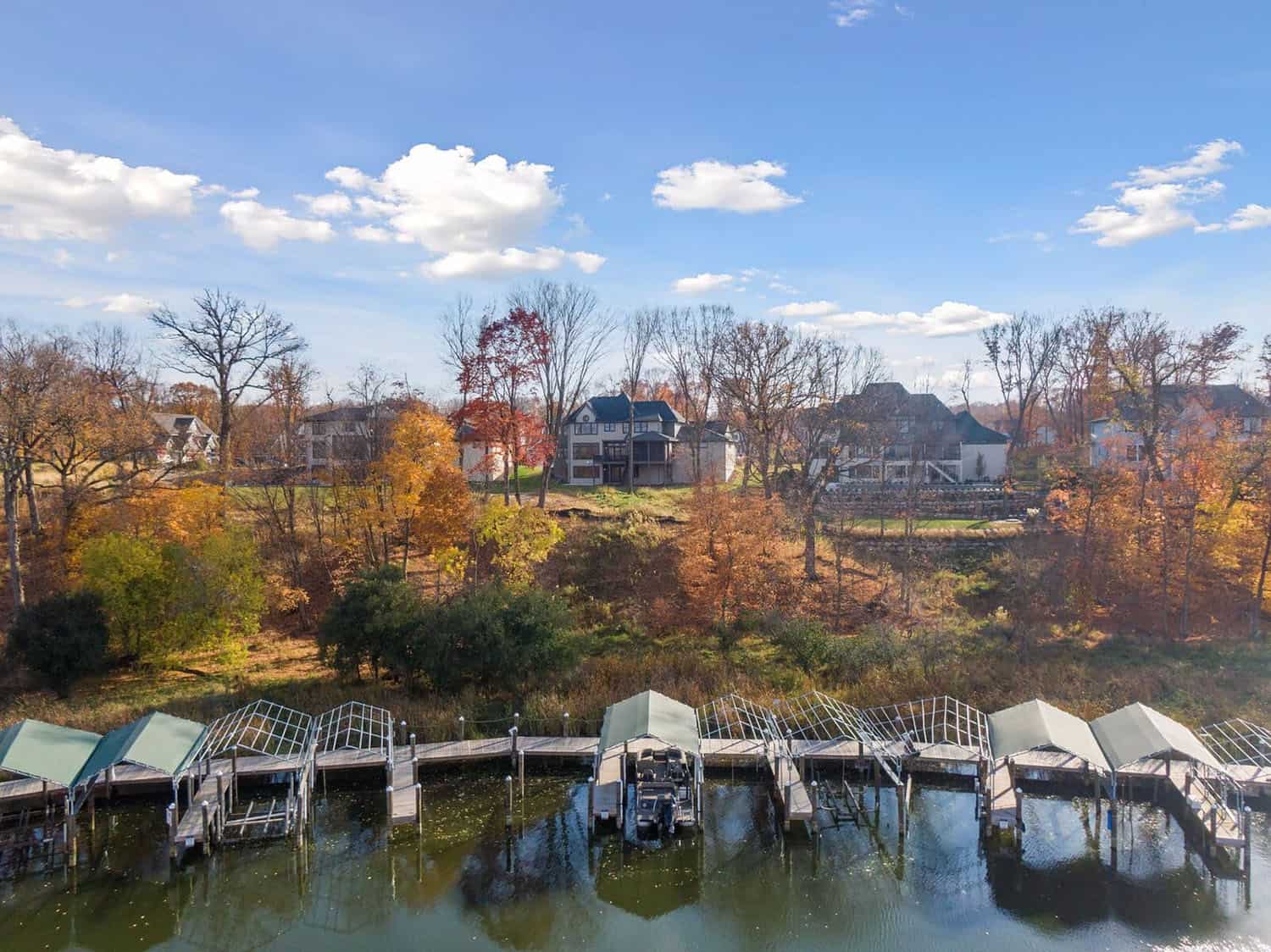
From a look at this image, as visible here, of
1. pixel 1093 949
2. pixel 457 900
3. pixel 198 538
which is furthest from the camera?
pixel 198 538

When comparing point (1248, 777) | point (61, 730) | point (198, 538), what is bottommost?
point (1248, 777)

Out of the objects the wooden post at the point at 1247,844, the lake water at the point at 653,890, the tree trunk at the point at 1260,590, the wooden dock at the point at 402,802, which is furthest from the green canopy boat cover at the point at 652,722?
the tree trunk at the point at 1260,590

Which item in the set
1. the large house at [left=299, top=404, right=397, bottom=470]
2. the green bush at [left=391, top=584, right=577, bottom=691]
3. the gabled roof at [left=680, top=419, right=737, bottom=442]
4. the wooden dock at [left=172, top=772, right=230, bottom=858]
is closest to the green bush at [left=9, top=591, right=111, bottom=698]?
the wooden dock at [left=172, top=772, right=230, bottom=858]

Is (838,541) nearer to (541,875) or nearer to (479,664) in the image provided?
(479,664)

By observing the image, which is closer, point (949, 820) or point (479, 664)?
point (949, 820)

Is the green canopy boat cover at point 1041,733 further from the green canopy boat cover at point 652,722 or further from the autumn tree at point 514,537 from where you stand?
the autumn tree at point 514,537

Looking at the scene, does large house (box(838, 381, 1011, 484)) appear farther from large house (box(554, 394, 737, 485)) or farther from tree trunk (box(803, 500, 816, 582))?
tree trunk (box(803, 500, 816, 582))

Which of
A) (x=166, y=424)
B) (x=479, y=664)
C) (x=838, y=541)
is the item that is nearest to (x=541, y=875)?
(x=479, y=664)
